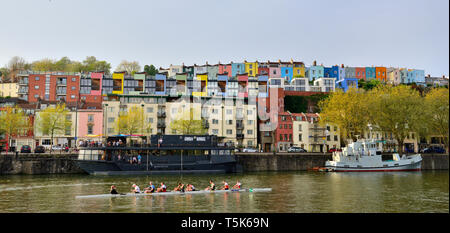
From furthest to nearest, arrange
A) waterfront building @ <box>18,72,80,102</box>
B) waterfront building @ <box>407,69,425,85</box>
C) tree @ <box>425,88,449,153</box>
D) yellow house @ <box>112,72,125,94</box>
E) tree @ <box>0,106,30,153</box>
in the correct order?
waterfront building @ <box>407,69,425,85</box> < yellow house @ <box>112,72,125,94</box> < waterfront building @ <box>18,72,80,102</box> < tree @ <box>425,88,449,153</box> < tree @ <box>0,106,30,153</box>

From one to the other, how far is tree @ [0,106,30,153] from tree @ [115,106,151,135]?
55.1ft

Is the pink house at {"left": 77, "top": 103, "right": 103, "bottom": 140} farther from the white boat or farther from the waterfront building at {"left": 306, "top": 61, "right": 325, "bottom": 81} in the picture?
the waterfront building at {"left": 306, "top": 61, "right": 325, "bottom": 81}

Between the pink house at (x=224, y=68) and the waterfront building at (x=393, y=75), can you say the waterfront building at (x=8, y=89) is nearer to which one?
the pink house at (x=224, y=68)

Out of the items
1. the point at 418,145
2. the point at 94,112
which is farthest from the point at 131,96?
the point at 418,145

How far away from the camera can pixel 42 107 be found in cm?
7556

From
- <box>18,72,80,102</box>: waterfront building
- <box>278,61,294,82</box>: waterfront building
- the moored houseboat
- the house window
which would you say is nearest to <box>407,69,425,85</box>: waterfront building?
<box>278,61,294,82</box>: waterfront building

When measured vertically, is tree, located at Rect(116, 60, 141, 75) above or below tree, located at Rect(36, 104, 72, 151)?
above

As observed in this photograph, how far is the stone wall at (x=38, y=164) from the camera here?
169 feet

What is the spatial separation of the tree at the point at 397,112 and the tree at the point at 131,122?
1760 inches

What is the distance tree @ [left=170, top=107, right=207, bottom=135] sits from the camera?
70062 mm

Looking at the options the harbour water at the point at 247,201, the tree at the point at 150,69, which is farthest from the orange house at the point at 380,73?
the harbour water at the point at 247,201
